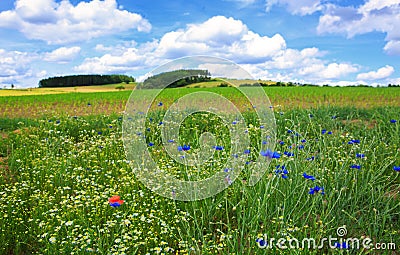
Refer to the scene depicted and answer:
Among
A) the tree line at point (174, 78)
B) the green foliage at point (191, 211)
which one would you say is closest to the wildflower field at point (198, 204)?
the green foliage at point (191, 211)

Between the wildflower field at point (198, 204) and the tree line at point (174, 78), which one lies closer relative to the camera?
the wildflower field at point (198, 204)

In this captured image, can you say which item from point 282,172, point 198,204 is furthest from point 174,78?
point 282,172

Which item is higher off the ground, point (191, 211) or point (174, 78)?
point (174, 78)

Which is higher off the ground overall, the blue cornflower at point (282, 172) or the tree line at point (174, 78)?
the tree line at point (174, 78)

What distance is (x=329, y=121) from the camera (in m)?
7.86

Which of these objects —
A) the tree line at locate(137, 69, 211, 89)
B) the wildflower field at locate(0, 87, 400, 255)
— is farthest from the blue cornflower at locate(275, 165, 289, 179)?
the tree line at locate(137, 69, 211, 89)

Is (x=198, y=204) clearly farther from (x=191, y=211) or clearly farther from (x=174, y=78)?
(x=174, y=78)

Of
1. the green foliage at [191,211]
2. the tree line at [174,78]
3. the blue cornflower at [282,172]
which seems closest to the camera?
the green foliage at [191,211]

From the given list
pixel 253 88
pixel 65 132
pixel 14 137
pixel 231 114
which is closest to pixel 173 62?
pixel 253 88

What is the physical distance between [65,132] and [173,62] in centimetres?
488

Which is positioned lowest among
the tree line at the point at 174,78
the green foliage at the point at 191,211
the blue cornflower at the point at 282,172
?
the green foliage at the point at 191,211

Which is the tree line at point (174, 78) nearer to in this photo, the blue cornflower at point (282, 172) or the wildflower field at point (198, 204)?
the wildflower field at point (198, 204)

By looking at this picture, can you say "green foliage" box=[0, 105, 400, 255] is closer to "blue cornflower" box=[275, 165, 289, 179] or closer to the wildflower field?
the wildflower field

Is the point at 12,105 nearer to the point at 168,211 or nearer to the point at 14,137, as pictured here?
the point at 14,137
